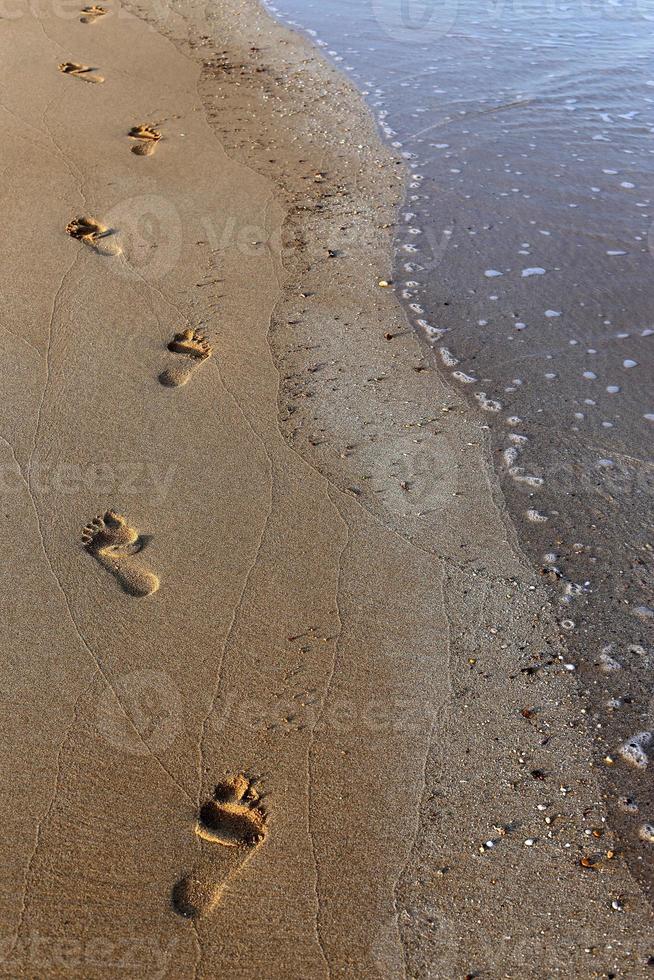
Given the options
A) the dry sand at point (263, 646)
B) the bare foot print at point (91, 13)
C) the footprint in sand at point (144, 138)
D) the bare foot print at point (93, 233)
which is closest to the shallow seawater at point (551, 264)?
the dry sand at point (263, 646)

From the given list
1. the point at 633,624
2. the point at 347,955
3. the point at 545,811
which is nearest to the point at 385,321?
the point at 633,624

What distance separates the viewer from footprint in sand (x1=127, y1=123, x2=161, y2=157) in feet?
18.6

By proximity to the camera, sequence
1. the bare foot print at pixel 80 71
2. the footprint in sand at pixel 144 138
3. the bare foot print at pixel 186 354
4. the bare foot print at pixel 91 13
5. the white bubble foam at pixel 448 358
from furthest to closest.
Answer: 1. the bare foot print at pixel 91 13
2. the bare foot print at pixel 80 71
3. the footprint in sand at pixel 144 138
4. the white bubble foam at pixel 448 358
5. the bare foot print at pixel 186 354

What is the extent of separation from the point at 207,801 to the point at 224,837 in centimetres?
11

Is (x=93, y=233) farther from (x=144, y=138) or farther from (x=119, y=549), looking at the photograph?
(x=119, y=549)

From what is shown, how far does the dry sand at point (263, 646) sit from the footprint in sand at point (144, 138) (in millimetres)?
946

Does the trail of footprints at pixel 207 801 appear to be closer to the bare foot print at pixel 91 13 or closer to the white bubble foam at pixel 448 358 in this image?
the white bubble foam at pixel 448 358

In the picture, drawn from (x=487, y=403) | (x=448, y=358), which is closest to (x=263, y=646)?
(x=487, y=403)

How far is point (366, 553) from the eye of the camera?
3008 millimetres

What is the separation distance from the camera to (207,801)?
2.24 metres

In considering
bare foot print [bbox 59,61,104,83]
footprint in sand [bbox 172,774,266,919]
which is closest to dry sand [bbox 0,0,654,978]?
footprint in sand [bbox 172,774,266,919]

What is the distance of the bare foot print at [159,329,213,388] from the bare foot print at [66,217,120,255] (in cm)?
91

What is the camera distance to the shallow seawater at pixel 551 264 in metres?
2.94

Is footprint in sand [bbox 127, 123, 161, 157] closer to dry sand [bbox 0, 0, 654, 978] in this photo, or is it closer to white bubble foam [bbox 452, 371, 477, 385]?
dry sand [bbox 0, 0, 654, 978]
